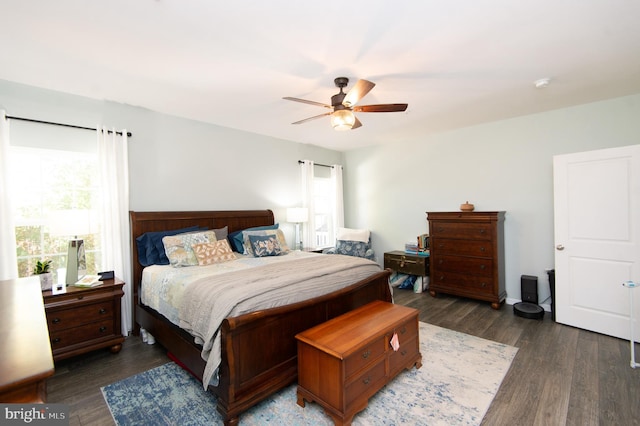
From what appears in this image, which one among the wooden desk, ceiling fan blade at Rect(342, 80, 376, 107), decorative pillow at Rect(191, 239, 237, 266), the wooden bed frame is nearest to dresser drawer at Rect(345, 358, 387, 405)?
the wooden bed frame

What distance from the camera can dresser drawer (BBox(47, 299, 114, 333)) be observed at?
2.46 meters

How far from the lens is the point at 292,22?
1.91 meters

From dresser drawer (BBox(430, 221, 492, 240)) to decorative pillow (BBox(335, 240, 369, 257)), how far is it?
127 centimetres

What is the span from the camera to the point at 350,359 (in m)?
1.81

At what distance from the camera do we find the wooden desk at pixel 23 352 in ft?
2.36

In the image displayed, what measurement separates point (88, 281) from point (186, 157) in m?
1.78

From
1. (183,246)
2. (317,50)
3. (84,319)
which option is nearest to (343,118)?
(317,50)

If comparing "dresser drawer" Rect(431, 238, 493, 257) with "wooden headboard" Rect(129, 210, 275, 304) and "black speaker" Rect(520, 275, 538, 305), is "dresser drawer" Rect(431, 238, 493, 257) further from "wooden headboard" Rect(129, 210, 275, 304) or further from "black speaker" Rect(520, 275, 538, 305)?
"wooden headboard" Rect(129, 210, 275, 304)

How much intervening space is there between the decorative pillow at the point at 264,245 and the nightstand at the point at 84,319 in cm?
138

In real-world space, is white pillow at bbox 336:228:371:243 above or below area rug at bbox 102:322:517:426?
above

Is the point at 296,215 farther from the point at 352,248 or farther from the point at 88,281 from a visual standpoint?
the point at 88,281

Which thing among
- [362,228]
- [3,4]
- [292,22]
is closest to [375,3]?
[292,22]

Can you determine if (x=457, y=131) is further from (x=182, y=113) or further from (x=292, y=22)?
(x=182, y=113)

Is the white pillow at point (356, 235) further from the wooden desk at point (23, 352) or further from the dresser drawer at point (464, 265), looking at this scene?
the wooden desk at point (23, 352)
